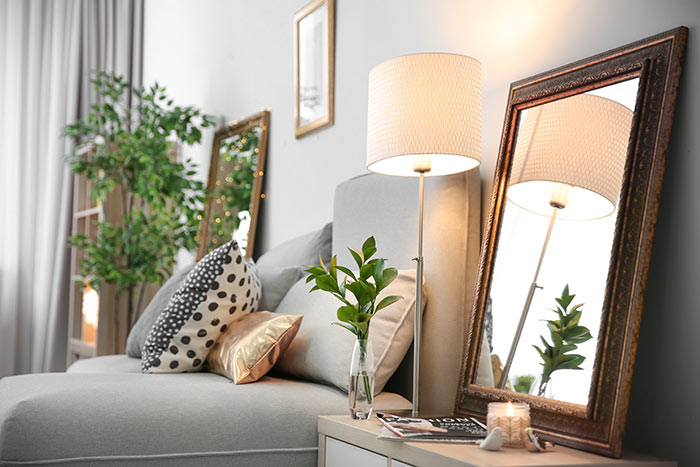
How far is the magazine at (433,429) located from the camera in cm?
141

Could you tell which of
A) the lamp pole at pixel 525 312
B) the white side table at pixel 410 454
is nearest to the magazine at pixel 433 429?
the white side table at pixel 410 454

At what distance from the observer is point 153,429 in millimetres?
1599

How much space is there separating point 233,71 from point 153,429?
8.30ft

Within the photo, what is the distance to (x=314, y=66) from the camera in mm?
2953

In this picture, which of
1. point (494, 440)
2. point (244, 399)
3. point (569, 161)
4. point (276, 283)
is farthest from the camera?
point (276, 283)

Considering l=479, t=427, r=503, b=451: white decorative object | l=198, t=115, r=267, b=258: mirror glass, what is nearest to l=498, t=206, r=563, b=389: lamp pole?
l=479, t=427, r=503, b=451: white decorative object

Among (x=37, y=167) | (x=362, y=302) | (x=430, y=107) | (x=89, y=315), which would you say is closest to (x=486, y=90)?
(x=430, y=107)

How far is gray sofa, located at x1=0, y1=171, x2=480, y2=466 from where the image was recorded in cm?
154

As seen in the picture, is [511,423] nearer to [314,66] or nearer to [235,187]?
[314,66]

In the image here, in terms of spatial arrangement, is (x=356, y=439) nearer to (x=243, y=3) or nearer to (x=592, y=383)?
(x=592, y=383)

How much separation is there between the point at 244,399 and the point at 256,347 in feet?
0.66

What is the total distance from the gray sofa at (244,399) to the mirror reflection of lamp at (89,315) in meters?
2.58

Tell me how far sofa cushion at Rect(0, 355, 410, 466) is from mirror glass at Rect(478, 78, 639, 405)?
1.33ft

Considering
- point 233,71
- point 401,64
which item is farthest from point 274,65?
point 401,64
